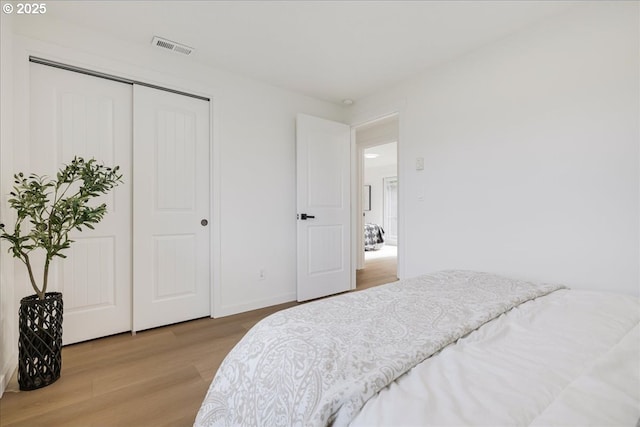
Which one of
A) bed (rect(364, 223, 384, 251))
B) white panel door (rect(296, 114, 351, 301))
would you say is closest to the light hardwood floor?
white panel door (rect(296, 114, 351, 301))

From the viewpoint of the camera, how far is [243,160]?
9.55ft

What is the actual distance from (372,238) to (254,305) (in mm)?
4530

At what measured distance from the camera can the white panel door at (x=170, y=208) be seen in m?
2.42

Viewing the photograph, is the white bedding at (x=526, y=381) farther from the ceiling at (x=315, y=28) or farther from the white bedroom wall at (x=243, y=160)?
the white bedroom wall at (x=243, y=160)

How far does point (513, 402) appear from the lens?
0.60 metres

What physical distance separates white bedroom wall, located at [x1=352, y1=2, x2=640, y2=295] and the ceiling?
0.22 m

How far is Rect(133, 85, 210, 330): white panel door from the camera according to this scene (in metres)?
2.42

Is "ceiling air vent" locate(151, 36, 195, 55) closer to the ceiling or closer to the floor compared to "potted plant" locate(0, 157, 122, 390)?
closer to the ceiling

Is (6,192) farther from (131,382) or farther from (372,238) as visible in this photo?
(372,238)

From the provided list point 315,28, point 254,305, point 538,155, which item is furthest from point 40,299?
point 538,155

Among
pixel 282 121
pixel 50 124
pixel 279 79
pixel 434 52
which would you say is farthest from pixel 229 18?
pixel 434 52

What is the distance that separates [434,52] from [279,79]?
1.45 m

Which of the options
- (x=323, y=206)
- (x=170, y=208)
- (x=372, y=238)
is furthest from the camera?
(x=372, y=238)

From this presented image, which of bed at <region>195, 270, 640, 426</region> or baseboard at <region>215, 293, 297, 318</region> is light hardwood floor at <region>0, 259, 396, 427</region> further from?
bed at <region>195, 270, 640, 426</region>
